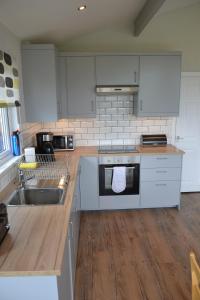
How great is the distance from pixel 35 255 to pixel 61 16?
2.21 meters

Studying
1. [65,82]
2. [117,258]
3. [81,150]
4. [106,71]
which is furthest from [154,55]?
[117,258]

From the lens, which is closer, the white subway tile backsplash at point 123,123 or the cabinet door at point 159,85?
the cabinet door at point 159,85

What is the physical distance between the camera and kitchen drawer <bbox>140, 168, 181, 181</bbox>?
128 inches

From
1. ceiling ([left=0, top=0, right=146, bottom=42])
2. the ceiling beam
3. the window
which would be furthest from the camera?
the ceiling beam

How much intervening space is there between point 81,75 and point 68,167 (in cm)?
137

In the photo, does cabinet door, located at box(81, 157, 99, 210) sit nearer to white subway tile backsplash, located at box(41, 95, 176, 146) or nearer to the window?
white subway tile backsplash, located at box(41, 95, 176, 146)

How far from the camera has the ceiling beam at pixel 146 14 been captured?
8.13 feet

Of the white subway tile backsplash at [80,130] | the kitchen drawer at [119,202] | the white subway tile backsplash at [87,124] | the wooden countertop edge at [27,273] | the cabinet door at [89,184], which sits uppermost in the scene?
the white subway tile backsplash at [87,124]

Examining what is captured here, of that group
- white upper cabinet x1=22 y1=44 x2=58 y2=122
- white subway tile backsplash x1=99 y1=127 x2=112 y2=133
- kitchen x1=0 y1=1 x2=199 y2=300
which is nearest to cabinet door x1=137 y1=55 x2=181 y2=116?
kitchen x1=0 y1=1 x2=199 y2=300

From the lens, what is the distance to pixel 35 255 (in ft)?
3.72

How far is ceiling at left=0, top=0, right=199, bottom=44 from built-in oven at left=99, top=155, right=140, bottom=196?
168 cm

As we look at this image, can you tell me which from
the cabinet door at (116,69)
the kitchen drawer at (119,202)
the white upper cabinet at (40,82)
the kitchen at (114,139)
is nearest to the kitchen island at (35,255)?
the kitchen at (114,139)

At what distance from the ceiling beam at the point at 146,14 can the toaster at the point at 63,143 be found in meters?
1.78

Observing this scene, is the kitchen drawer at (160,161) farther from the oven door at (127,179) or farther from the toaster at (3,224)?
the toaster at (3,224)
